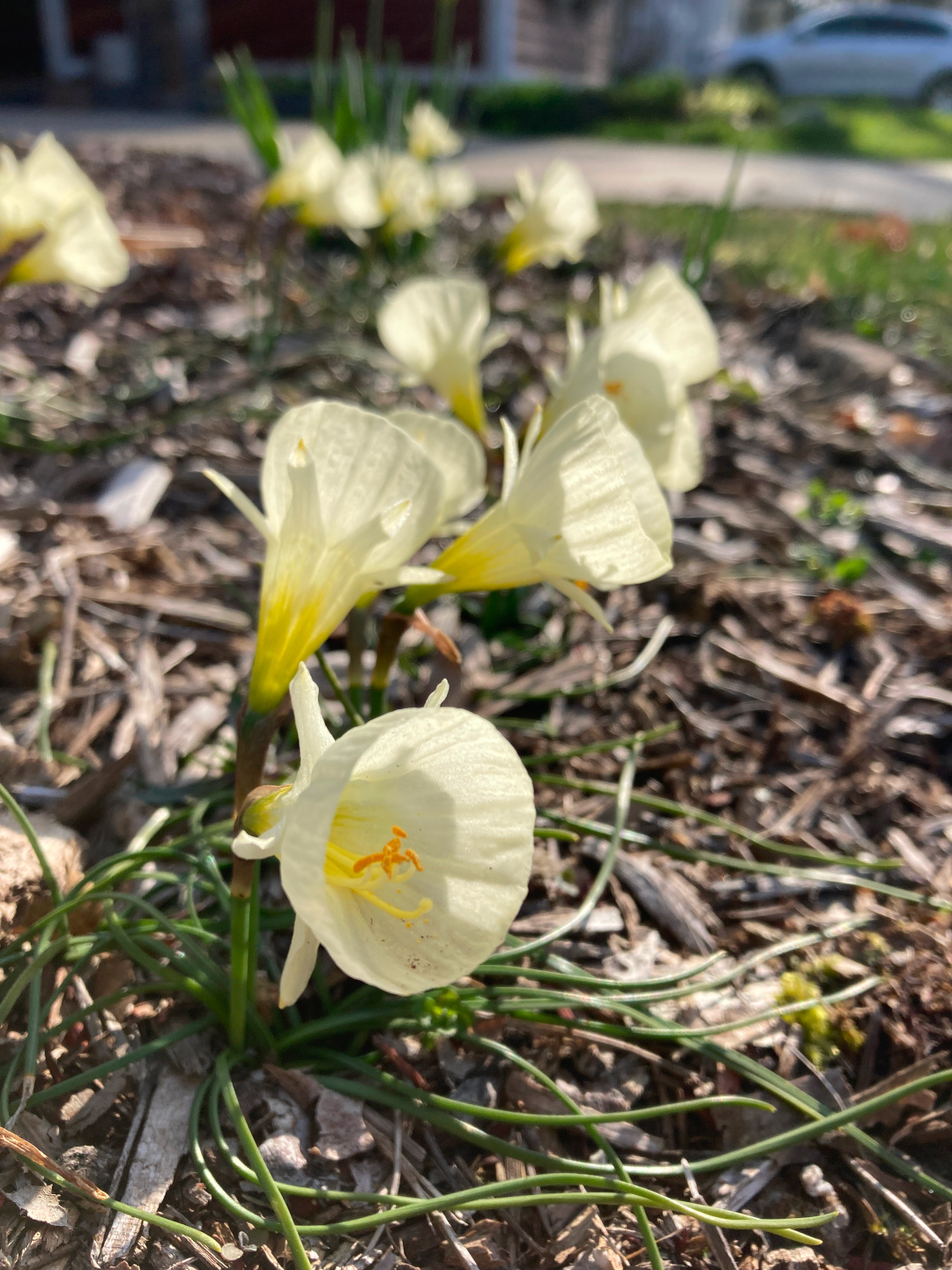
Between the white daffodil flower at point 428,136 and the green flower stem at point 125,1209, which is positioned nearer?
the green flower stem at point 125,1209

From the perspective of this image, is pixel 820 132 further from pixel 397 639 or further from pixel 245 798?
pixel 245 798

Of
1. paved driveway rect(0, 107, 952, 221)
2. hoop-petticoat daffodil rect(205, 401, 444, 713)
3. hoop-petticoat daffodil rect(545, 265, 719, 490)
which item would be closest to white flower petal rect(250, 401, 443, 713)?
hoop-petticoat daffodil rect(205, 401, 444, 713)

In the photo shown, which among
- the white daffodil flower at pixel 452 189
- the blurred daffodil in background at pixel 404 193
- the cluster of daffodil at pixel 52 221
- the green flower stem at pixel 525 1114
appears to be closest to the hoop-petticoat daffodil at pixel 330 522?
the green flower stem at pixel 525 1114

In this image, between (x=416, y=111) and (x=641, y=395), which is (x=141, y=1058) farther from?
(x=416, y=111)

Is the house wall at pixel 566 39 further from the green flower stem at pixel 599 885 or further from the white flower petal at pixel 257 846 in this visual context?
the white flower petal at pixel 257 846

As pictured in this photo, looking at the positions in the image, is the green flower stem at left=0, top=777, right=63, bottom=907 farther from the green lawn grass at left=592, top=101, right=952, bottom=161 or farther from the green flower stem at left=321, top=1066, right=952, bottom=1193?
the green lawn grass at left=592, top=101, right=952, bottom=161

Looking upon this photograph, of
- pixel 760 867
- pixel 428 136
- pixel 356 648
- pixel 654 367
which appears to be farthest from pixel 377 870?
pixel 428 136

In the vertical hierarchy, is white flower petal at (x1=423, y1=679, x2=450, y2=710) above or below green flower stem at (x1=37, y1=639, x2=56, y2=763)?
above
